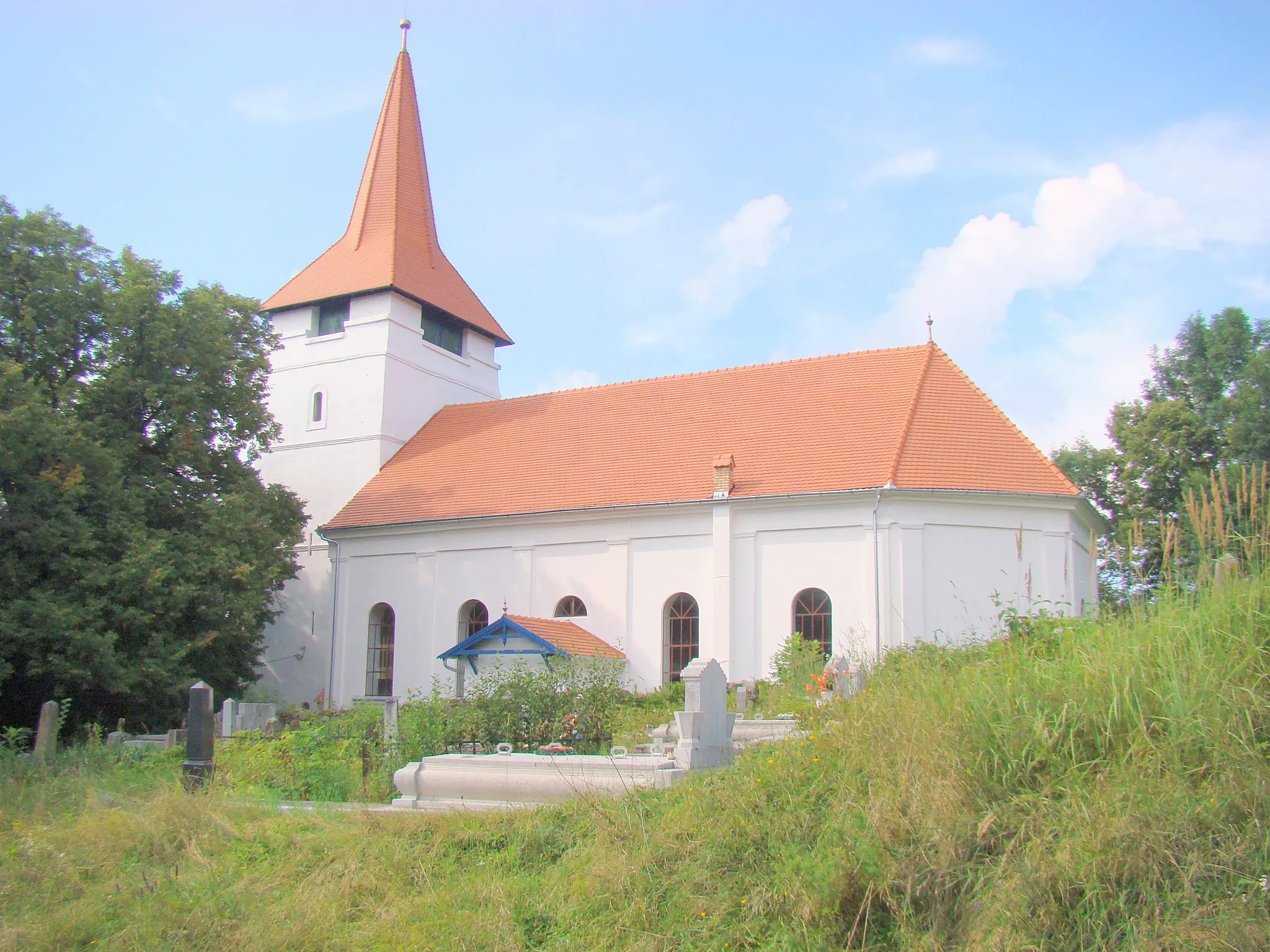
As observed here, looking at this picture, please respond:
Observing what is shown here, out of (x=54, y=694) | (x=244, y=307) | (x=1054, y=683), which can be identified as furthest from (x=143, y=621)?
(x=1054, y=683)

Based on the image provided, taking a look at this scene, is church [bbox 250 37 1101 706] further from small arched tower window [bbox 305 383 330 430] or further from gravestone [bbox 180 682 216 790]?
gravestone [bbox 180 682 216 790]

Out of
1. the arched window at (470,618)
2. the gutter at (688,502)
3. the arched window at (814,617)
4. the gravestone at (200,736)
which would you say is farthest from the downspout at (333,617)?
the gravestone at (200,736)

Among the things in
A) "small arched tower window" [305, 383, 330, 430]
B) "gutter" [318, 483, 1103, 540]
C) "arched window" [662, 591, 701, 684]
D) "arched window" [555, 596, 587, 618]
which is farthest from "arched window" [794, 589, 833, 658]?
"small arched tower window" [305, 383, 330, 430]

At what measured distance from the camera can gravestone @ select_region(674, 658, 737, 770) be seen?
10328 millimetres

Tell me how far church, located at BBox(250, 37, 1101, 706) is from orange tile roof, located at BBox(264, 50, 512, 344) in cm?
11

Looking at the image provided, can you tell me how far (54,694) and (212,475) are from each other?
6.11 metres

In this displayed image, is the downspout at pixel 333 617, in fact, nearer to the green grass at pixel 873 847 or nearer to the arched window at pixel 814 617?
the arched window at pixel 814 617

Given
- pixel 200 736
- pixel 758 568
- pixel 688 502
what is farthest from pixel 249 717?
pixel 758 568

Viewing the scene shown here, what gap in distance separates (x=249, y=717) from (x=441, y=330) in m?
17.8

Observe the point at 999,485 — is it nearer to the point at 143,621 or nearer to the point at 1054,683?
the point at 1054,683

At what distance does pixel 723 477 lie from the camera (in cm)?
2288

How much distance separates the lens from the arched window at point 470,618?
25969mm

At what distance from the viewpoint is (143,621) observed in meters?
20.2

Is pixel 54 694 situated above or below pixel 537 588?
below
